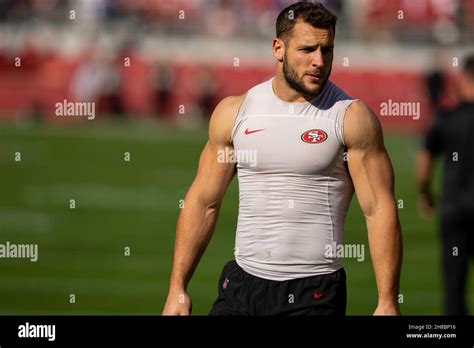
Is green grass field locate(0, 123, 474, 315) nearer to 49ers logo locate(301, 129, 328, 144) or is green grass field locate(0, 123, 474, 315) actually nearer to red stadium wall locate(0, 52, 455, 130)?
red stadium wall locate(0, 52, 455, 130)

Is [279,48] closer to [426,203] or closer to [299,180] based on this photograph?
[299,180]

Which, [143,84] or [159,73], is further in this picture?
[143,84]

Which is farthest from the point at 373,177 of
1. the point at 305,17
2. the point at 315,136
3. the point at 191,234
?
the point at 191,234

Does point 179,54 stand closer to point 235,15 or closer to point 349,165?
point 235,15

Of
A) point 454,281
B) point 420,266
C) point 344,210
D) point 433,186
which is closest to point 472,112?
point 454,281

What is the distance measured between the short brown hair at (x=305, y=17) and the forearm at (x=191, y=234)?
1078 millimetres

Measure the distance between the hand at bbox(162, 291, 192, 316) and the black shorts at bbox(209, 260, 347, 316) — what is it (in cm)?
19

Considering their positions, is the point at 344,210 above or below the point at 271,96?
below

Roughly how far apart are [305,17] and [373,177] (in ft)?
3.05

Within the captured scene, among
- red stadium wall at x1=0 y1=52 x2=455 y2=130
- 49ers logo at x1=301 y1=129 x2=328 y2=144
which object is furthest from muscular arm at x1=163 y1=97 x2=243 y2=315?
red stadium wall at x1=0 y1=52 x2=455 y2=130

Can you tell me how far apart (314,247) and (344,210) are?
282mm

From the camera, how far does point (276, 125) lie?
716cm

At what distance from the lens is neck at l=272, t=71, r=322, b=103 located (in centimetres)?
718

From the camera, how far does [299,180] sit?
714 cm
